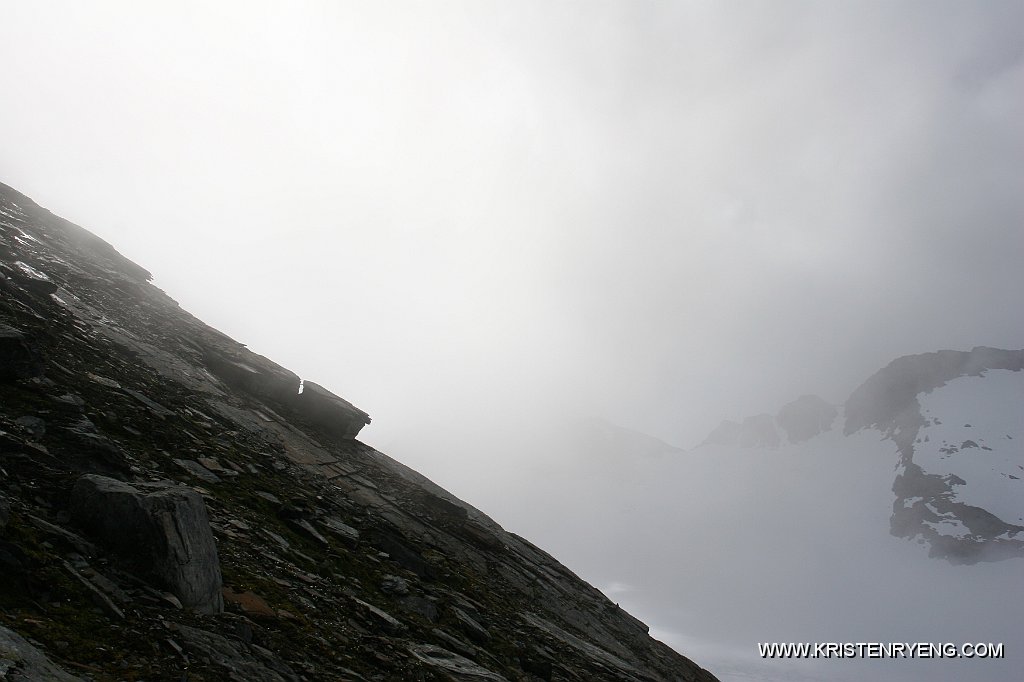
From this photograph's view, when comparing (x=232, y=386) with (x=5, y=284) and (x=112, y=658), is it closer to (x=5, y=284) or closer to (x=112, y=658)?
(x=5, y=284)

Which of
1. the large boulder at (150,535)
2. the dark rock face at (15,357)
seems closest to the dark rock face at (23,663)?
the large boulder at (150,535)

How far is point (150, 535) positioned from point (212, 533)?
69.1 inches

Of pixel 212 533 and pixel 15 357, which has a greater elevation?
pixel 15 357

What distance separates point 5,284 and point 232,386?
378 inches

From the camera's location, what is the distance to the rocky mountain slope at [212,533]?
9008 millimetres

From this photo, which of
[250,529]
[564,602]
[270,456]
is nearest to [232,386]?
[270,456]

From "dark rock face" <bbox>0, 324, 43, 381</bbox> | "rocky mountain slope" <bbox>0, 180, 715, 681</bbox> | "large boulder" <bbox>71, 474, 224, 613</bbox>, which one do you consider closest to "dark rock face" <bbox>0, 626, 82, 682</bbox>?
"rocky mountain slope" <bbox>0, 180, 715, 681</bbox>

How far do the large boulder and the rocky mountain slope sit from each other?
37mm

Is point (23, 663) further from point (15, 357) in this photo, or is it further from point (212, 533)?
point (15, 357)

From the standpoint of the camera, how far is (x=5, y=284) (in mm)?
19141

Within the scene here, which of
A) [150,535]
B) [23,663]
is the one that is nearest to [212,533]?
[150,535]

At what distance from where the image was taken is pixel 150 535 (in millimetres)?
10195

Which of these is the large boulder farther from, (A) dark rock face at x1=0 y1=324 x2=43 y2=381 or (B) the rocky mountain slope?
(A) dark rock face at x1=0 y1=324 x2=43 y2=381

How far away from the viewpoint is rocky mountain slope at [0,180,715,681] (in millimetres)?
9008
